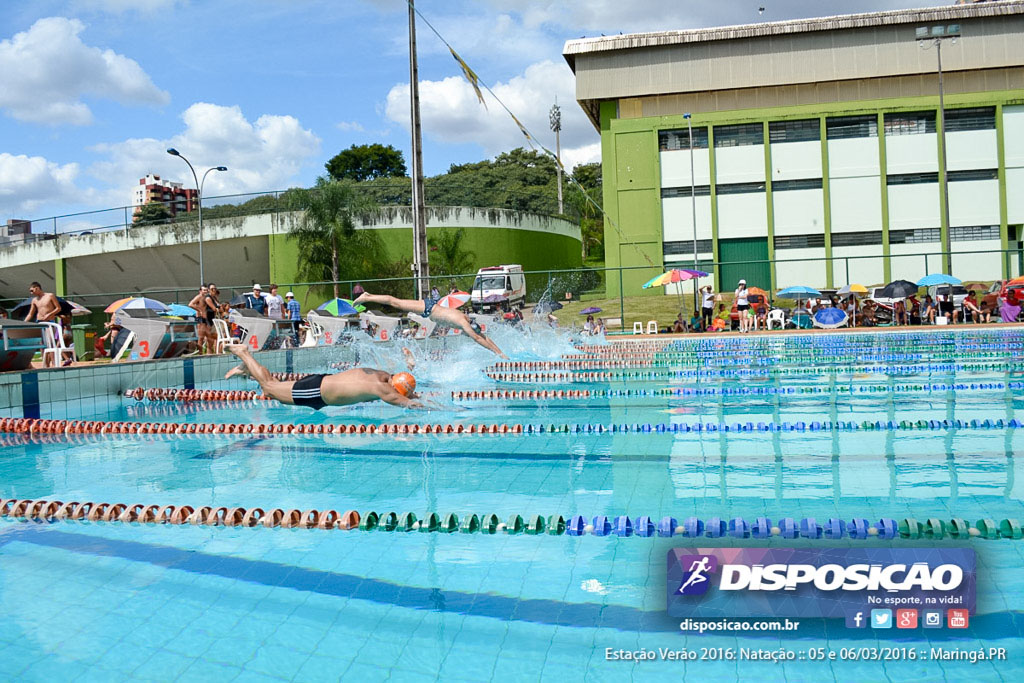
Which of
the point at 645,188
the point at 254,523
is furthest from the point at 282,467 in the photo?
the point at 645,188

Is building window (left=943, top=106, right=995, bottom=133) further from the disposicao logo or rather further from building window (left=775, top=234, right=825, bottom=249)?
the disposicao logo

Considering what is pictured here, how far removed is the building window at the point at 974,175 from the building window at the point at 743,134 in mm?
6076

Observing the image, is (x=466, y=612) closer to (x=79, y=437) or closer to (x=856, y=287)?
(x=79, y=437)

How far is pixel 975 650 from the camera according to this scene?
2561 millimetres

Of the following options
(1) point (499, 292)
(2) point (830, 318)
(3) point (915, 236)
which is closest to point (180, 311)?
(1) point (499, 292)

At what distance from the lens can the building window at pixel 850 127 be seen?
2744 cm

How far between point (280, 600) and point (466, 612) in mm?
753

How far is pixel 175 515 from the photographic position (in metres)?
4.22

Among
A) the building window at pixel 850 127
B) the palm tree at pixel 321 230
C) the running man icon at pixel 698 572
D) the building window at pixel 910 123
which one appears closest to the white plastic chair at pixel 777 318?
the building window at pixel 850 127

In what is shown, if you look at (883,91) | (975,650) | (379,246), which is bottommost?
(975,650)

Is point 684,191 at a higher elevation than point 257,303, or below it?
higher

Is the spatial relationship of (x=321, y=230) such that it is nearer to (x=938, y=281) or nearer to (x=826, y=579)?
(x=938, y=281)

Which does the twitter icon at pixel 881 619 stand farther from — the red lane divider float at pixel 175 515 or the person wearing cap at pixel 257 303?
the person wearing cap at pixel 257 303

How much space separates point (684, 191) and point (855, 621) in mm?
27219
